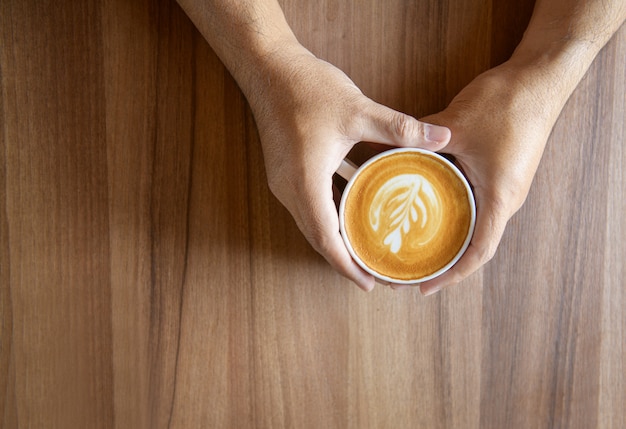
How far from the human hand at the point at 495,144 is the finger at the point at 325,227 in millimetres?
123

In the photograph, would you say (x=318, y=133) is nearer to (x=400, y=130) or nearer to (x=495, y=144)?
(x=400, y=130)

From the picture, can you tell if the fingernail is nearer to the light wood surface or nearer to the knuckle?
the knuckle

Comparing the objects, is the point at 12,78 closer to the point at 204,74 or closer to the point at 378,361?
the point at 204,74

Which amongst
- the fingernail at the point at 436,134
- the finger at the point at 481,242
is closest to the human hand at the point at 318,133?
the fingernail at the point at 436,134

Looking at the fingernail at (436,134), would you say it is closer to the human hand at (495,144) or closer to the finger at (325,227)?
the human hand at (495,144)

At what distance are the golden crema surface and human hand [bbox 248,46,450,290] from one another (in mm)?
28

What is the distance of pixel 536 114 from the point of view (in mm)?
769

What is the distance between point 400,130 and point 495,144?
15 cm

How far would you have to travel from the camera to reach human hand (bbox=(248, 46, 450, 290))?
72 centimetres

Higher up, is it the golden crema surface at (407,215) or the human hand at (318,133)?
the human hand at (318,133)

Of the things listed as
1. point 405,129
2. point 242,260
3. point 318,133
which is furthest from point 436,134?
point 242,260

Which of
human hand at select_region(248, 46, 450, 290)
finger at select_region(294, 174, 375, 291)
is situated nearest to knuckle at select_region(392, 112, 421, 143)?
human hand at select_region(248, 46, 450, 290)

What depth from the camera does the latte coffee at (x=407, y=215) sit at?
2.38ft

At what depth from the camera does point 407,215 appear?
73 cm
